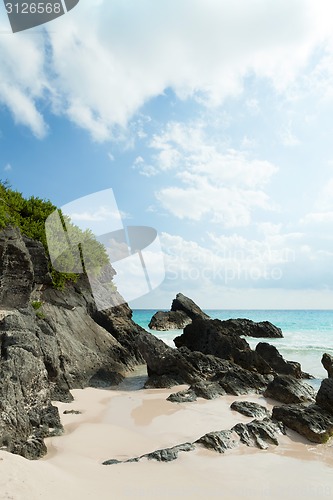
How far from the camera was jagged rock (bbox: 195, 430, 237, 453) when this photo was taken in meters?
7.80

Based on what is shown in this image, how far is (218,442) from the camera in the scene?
7.91 metres

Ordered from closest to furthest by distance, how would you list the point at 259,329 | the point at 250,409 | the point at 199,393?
the point at 250,409 → the point at 199,393 → the point at 259,329

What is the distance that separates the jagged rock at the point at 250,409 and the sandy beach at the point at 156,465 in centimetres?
37

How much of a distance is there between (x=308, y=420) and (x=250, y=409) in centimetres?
218

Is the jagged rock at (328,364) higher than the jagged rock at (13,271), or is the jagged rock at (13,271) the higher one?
the jagged rock at (13,271)

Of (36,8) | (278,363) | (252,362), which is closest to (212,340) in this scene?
(252,362)

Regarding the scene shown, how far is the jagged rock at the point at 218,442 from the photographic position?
7.80 m

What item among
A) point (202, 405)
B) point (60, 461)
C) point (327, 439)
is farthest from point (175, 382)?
point (60, 461)

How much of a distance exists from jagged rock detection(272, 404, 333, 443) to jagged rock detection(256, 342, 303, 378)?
8.75 m

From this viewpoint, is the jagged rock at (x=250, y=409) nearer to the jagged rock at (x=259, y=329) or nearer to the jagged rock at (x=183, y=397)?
the jagged rock at (x=183, y=397)

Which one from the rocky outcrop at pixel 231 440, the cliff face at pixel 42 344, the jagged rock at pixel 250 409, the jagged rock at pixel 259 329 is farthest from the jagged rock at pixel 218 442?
the jagged rock at pixel 259 329

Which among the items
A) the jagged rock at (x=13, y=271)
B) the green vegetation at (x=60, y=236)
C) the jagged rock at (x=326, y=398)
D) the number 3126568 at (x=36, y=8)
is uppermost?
the number 3126568 at (x=36, y=8)

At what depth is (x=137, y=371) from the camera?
19453mm

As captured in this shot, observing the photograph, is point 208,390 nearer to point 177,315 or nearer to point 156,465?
point 156,465
